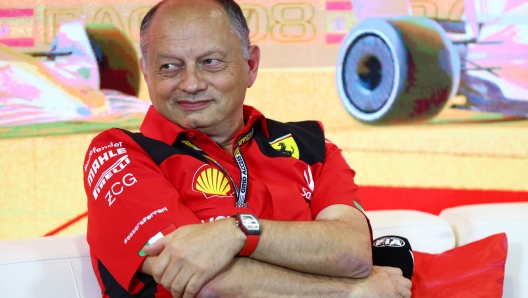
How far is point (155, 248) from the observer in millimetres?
1524

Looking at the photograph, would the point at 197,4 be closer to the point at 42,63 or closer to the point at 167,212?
the point at 167,212

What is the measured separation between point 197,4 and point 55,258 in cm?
84

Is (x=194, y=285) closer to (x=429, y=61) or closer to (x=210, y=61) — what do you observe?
(x=210, y=61)

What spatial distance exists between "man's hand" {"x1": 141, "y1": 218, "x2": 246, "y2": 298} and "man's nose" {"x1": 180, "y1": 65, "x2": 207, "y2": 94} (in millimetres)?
487

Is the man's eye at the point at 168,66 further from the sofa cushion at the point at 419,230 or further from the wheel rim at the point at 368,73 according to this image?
the wheel rim at the point at 368,73

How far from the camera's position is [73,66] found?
8.58ft

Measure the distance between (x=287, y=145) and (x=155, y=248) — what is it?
0.71m

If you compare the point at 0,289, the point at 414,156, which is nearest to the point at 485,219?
the point at 414,156

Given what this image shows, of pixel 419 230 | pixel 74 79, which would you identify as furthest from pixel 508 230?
pixel 74 79

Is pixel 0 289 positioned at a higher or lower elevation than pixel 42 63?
lower

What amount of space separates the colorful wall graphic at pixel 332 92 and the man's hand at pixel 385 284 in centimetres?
116

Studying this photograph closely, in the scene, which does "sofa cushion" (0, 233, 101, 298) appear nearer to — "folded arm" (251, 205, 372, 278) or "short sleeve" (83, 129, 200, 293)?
"short sleeve" (83, 129, 200, 293)

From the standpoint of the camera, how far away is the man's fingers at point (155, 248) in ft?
5.00

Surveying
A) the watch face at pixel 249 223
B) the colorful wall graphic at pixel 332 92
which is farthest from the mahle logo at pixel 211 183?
the colorful wall graphic at pixel 332 92
